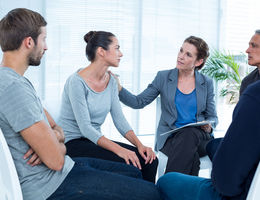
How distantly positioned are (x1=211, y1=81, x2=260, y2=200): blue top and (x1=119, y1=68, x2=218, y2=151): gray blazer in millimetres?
1346

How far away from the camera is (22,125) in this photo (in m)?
1.10

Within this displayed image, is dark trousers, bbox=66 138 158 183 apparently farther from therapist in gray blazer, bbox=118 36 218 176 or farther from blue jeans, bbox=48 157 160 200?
blue jeans, bbox=48 157 160 200

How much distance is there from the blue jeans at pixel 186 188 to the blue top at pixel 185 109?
111 cm

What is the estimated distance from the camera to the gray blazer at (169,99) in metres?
2.46

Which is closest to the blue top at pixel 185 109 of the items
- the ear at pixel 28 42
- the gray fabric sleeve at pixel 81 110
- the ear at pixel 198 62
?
the ear at pixel 198 62

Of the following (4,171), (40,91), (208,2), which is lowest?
(40,91)

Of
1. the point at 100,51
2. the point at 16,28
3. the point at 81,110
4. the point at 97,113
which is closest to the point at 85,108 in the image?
the point at 81,110

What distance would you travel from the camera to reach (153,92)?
2580mm

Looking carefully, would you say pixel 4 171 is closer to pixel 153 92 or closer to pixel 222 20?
pixel 153 92

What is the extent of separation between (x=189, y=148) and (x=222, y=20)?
3517 millimetres

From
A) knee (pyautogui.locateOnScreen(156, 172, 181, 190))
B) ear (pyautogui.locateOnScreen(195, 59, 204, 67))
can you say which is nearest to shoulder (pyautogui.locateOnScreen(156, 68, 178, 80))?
ear (pyautogui.locateOnScreen(195, 59, 204, 67))

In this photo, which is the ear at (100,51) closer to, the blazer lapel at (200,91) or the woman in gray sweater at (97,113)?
the woman in gray sweater at (97,113)

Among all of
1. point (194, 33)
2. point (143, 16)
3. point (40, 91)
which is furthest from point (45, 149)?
point (194, 33)

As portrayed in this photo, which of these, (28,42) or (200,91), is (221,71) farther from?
(28,42)
